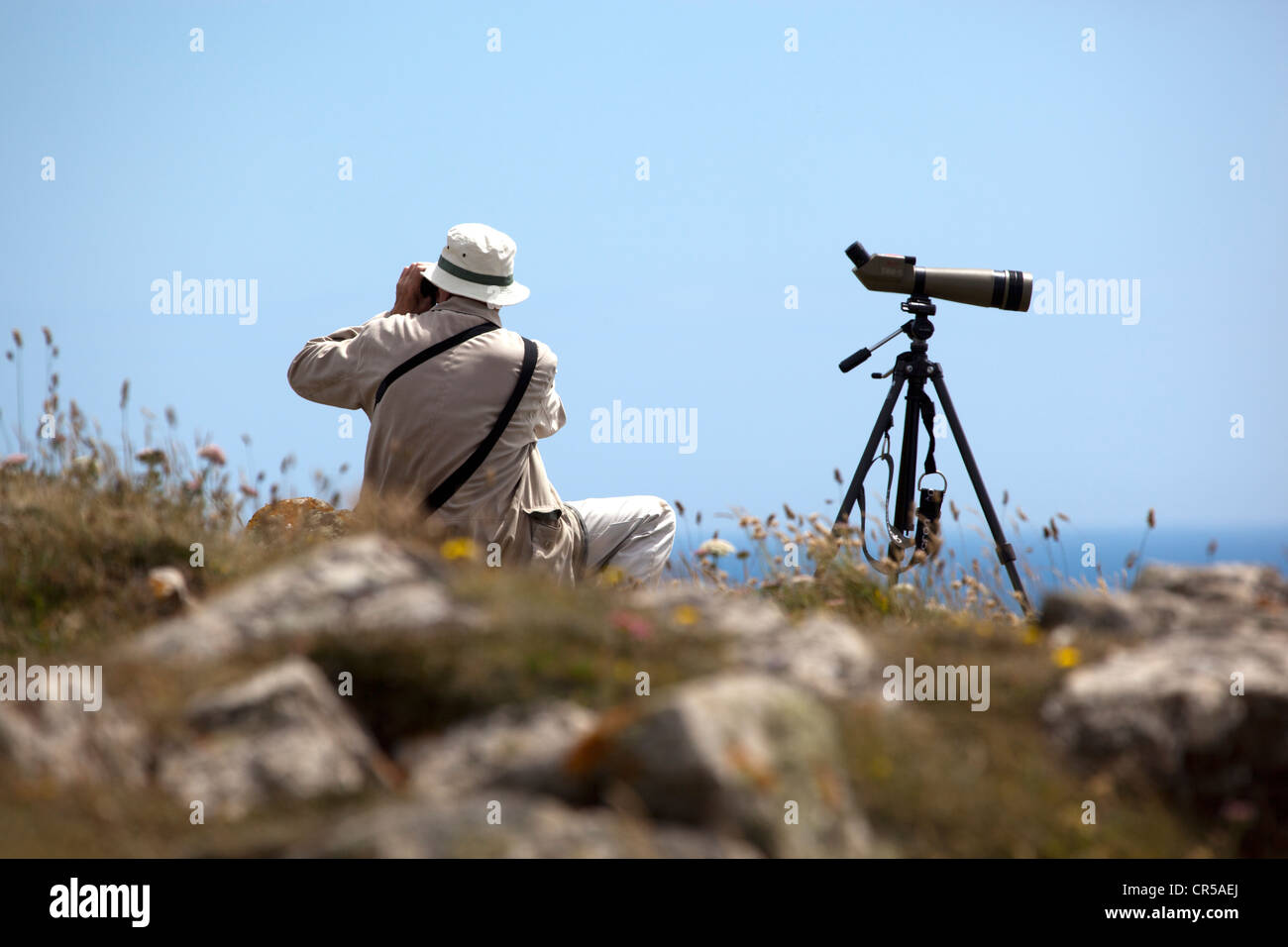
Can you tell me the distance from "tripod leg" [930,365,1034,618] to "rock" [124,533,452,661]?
9.95 feet

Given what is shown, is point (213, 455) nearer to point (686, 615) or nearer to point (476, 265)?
point (476, 265)

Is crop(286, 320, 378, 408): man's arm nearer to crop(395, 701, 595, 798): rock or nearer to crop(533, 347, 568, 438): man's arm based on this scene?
crop(533, 347, 568, 438): man's arm

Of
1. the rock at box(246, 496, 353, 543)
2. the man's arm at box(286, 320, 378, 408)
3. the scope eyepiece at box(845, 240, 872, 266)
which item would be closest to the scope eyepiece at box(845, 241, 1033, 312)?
the scope eyepiece at box(845, 240, 872, 266)

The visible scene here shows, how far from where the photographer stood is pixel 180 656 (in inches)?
105

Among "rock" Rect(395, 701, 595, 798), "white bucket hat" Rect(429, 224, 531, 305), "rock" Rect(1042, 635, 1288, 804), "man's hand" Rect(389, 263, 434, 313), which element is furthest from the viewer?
"man's hand" Rect(389, 263, 434, 313)

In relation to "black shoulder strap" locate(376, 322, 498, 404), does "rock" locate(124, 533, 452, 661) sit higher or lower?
lower

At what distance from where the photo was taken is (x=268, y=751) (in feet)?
7.50

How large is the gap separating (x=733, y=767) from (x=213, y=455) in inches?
145

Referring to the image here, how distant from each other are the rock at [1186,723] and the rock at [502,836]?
Answer: 109 cm

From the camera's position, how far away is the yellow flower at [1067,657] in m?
2.89

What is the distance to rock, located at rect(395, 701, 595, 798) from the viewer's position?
216cm

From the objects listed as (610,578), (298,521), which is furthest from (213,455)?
(610,578)
